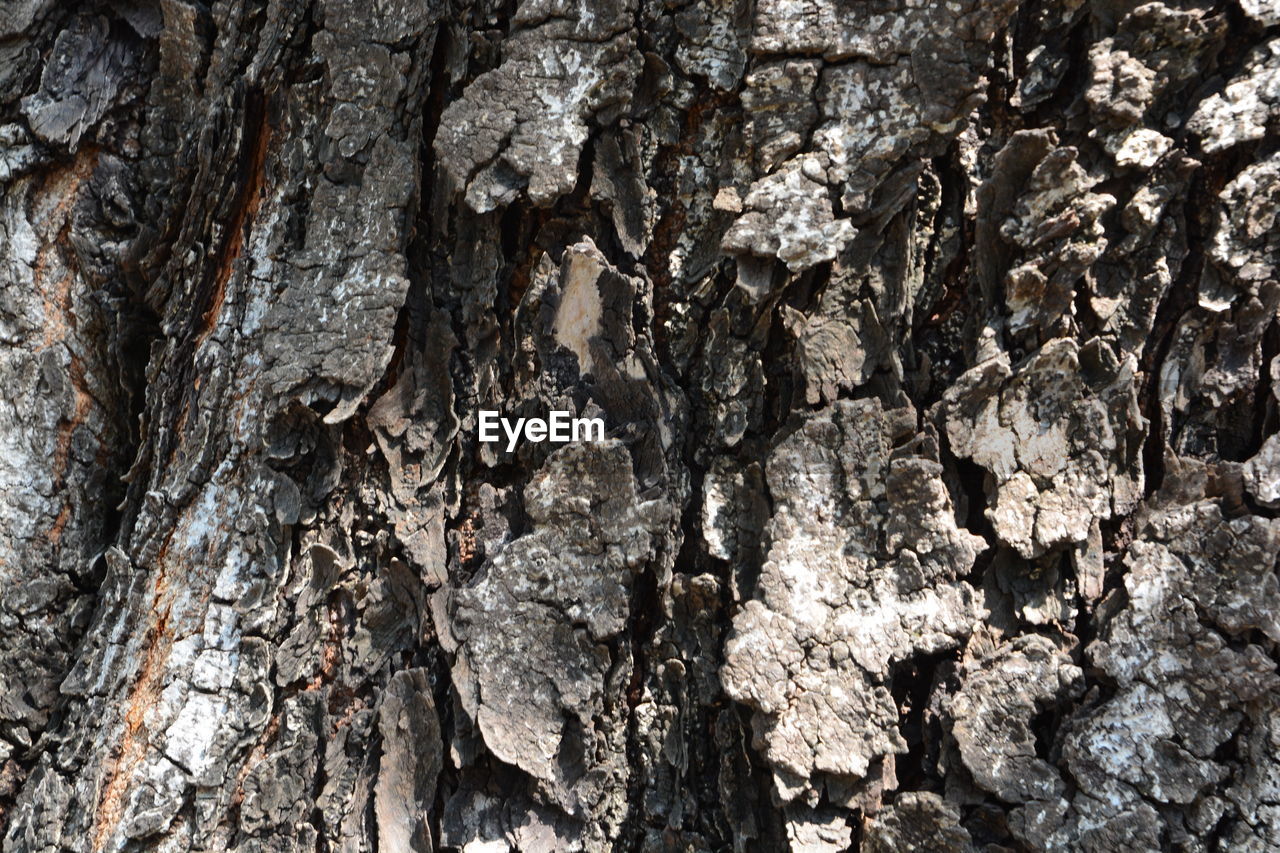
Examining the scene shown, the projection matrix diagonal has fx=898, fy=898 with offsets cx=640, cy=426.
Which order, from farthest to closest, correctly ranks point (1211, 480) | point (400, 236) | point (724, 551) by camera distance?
point (400, 236), point (724, 551), point (1211, 480)

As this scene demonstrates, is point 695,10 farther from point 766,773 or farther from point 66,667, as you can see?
point 66,667

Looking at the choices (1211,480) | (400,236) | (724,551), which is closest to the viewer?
(1211,480)

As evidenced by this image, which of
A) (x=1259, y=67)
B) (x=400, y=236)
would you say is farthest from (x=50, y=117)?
(x=1259, y=67)

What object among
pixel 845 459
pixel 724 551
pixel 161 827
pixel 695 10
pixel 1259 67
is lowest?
pixel 161 827

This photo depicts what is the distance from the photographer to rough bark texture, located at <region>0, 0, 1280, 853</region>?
1126 millimetres

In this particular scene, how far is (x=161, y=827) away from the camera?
1311mm

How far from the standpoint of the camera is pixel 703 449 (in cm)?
127

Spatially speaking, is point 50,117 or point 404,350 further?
point 50,117

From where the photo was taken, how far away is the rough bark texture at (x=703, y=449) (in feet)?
3.69

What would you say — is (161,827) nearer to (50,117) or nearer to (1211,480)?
(50,117)

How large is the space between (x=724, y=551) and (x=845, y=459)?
0.67ft

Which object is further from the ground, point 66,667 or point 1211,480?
point 1211,480

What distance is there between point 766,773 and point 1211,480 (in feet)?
2.21

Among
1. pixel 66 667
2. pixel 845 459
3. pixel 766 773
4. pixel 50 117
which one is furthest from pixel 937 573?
pixel 50 117
